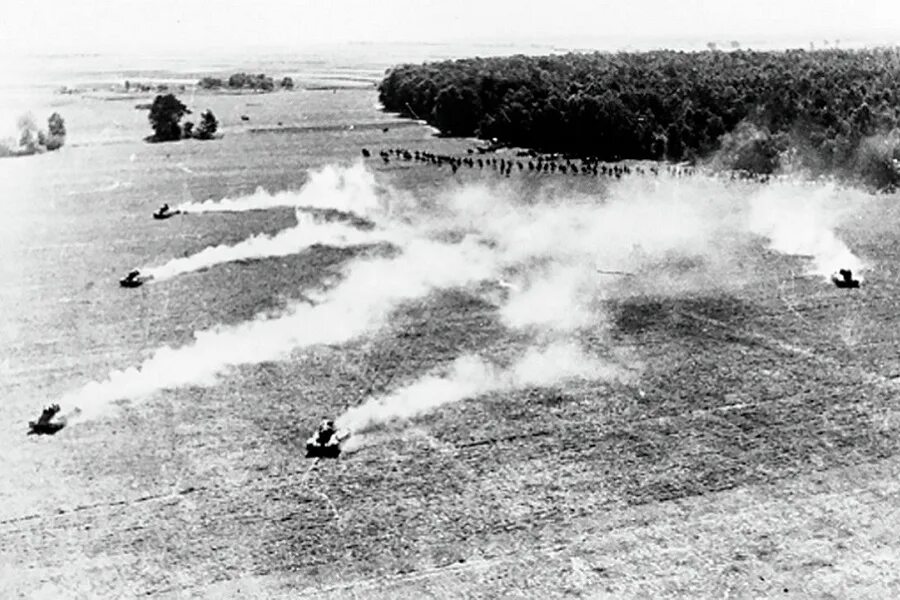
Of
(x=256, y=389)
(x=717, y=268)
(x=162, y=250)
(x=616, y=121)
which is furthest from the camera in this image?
(x=616, y=121)

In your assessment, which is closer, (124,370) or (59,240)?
(124,370)

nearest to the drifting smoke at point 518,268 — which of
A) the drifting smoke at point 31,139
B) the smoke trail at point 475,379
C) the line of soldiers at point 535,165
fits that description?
the smoke trail at point 475,379

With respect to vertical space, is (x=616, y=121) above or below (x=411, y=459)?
above

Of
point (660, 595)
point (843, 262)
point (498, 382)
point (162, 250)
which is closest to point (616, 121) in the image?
point (843, 262)

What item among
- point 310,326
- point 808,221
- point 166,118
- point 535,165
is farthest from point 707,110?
point 310,326

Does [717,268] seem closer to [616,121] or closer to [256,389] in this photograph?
[256,389]

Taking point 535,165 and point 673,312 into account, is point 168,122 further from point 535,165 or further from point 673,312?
point 673,312

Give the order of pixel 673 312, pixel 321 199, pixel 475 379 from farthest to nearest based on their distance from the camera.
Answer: pixel 321 199, pixel 673 312, pixel 475 379
